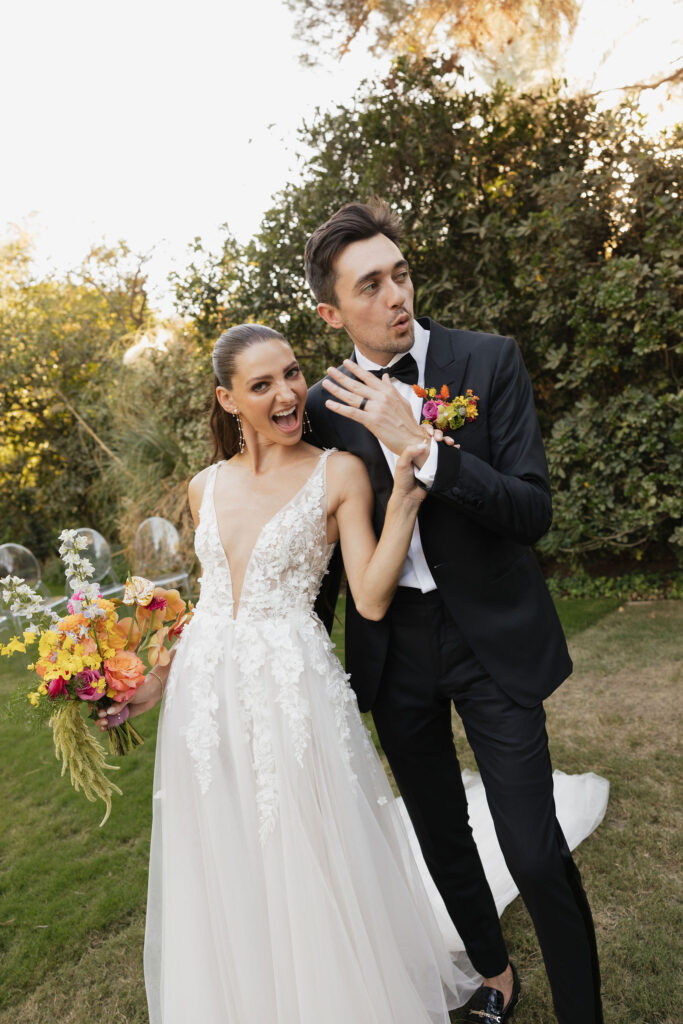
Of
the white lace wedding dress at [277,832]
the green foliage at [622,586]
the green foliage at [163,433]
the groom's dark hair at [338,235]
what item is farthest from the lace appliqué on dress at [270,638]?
the green foliage at [163,433]

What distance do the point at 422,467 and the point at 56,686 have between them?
44.8 inches

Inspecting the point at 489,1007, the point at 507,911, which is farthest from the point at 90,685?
the point at 507,911

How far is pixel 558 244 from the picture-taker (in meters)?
6.11

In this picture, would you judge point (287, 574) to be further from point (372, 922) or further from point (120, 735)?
point (372, 922)

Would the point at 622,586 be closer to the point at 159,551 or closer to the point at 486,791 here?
the point at 159,551

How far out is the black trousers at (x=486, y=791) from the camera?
1.86m

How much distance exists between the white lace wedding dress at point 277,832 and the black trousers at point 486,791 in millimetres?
143

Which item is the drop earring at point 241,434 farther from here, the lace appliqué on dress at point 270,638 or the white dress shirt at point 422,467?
the white dress shirt at point 422,467

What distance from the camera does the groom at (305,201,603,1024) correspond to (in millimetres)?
1855

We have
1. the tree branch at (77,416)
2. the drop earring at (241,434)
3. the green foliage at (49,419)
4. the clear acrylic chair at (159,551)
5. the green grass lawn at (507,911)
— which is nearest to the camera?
the drop earring at (241,434)

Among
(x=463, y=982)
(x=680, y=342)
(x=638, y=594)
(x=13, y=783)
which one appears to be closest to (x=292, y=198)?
(x=680, y=342)

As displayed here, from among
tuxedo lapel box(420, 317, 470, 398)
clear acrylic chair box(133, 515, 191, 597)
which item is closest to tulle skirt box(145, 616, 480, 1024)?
tuxedo lapel box(420, 317, 470, 398)

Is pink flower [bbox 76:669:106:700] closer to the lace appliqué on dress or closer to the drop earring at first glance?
the lace appliqué on dress

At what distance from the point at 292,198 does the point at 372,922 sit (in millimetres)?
6413
